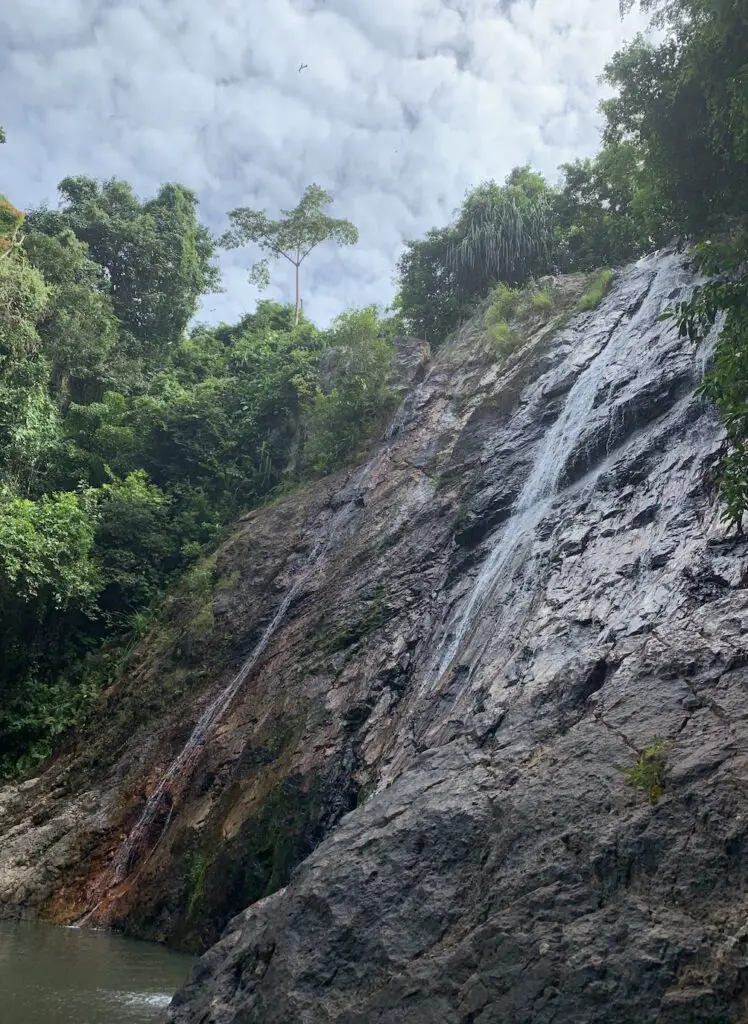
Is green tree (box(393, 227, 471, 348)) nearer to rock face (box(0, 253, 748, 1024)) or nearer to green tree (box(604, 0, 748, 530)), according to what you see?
rock face (box(0, 253, 748, 1024))

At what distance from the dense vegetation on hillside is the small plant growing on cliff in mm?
6831

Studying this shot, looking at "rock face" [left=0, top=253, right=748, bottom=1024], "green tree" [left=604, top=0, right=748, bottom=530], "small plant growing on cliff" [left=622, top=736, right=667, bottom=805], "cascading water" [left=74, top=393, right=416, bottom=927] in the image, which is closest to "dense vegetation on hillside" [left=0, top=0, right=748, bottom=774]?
"green tree" [left=604, top=0, right=748, bottom=530]

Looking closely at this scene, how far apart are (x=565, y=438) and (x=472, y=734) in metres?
6.10

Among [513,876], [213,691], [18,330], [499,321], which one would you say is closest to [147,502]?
[18,330]

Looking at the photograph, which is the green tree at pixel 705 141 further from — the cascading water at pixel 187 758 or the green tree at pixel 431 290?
the green tree at pixel 431 290

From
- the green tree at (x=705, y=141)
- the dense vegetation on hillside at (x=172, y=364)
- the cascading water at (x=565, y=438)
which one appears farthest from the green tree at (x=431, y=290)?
the green tree at (x=705, y=141)

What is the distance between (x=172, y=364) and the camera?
2783cm

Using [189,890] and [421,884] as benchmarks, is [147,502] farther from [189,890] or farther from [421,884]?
[421,884]

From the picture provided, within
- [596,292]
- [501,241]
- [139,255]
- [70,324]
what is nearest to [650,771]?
[596,292]

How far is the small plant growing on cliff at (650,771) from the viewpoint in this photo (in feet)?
14.7

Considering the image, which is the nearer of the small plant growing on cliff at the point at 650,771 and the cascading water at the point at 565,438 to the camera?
the small plant growing on cliff at the point at 650,771

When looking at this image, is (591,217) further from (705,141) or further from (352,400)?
(705,141)

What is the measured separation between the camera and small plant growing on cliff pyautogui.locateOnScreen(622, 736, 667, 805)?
14.7 feet

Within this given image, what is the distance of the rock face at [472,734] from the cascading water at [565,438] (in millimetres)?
67
